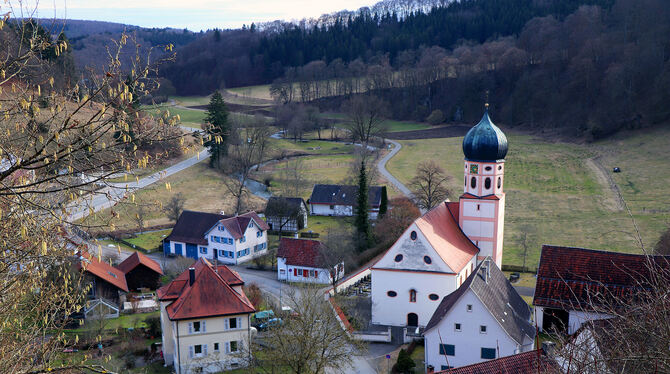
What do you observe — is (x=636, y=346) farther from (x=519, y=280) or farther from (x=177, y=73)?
(x=177, y=73)

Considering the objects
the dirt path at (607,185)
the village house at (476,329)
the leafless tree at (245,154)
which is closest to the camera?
the village house at (476,329)

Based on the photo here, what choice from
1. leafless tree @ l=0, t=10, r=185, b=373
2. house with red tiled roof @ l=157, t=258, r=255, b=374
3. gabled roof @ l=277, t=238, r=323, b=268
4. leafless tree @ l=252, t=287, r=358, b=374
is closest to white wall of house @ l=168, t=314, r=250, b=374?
house with red tiled roof @ l=157, t=258, r=255, b=374

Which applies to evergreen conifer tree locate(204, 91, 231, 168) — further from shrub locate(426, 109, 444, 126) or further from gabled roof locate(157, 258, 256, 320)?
shrub locate(426, 109, 444, 126)

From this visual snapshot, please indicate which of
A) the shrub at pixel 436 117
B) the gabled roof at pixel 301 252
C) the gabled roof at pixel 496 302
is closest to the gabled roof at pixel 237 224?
the gabled roof at pixel 301 252

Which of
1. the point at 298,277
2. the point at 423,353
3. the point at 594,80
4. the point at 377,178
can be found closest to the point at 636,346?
the point at 423,353

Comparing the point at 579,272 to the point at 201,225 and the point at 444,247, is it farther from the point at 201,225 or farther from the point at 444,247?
the point at 201,225

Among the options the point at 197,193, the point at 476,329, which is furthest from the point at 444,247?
the point at 197,193

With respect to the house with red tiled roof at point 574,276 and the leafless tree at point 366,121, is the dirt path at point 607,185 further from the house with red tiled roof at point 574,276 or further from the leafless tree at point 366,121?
the leafless tree at point 366,121

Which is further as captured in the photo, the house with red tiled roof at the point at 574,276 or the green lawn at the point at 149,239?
the green lawn at the point at 149,239
